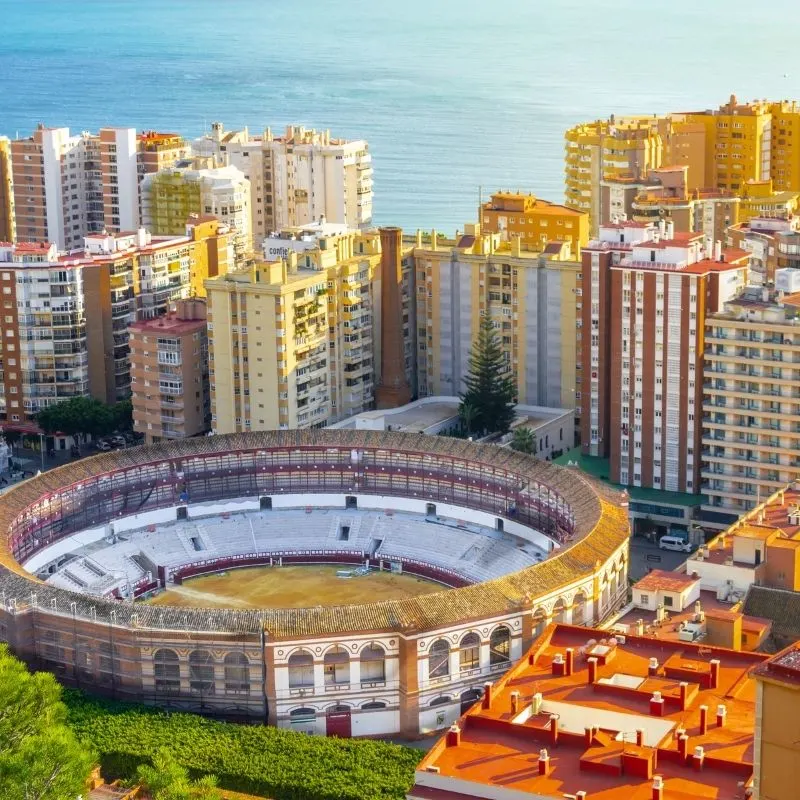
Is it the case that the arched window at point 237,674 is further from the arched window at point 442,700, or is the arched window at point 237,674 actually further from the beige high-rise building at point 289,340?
the beige high-rise building at point 289,340

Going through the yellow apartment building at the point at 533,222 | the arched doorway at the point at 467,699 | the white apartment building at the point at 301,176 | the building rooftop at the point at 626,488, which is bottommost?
the arched doorway at the point at 467,699

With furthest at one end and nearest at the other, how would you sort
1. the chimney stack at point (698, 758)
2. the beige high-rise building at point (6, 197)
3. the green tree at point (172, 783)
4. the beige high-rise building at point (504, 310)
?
the beige high-rise building at point (6, 197) < the beige high-rise building at point (504, 310) < the green tree at point (172, 783) < the chimney stack at point (698, 758)

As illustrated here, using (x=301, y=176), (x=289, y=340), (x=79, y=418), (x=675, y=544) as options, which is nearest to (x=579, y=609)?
(x=675, y=544)

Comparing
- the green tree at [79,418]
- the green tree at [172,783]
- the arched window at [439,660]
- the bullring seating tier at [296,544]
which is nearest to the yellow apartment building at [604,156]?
the green tree at [79,418]

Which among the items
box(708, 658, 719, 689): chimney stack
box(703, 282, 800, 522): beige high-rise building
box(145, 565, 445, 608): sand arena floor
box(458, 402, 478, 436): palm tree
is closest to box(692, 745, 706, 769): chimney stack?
box(708, 658, 719, 689): chimney stack

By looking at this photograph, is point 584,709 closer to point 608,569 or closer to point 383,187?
point 608,569

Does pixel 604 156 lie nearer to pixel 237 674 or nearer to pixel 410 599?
pixel 410 599

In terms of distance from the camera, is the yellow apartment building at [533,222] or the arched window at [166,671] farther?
the yellow apartment building at [533,222]
